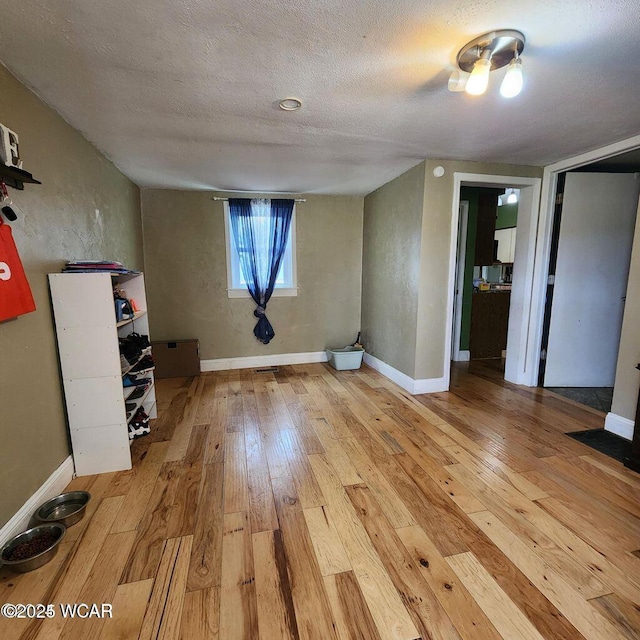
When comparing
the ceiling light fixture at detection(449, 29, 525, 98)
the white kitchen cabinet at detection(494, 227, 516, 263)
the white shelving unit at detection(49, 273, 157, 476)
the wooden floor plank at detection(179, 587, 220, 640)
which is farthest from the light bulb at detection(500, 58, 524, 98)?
the white kitchen cabinet at detection(494, 227, 516, 263)

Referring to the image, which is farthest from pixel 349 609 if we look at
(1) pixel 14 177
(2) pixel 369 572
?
(1) pixel 14 177

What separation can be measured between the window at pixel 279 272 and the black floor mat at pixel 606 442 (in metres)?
3.28

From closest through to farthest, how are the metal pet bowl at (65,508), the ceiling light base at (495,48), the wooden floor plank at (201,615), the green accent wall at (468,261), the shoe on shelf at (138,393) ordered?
the wooden floor plank at (201,615) < the ceiling light base at (495,48) < the metal pet bowl at (65,508) < the shoe on shelf at (138,393) < the green accent wall at (468,261)

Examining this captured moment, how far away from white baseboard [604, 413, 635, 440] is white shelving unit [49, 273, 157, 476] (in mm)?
3552

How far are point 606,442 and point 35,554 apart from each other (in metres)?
3.50

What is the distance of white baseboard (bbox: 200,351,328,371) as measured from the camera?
426 cm

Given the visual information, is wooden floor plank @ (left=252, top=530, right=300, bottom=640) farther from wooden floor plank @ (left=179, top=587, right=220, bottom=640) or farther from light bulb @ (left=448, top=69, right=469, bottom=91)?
light bulb @ (left=448, top=69, right=469, bottom=91)

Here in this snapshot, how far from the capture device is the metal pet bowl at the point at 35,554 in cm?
135

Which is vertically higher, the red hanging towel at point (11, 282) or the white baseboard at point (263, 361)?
the red hanging towel at point (11, 282)

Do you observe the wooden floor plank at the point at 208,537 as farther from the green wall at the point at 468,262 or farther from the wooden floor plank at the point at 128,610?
the green wall at the point at 468,262

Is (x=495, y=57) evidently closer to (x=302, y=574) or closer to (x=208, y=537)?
(x=302, y=574)

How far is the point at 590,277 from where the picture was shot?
327 cm

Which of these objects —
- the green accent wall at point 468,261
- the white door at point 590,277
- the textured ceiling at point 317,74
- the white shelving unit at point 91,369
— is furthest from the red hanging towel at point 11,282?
the green accent wall at point 468,261

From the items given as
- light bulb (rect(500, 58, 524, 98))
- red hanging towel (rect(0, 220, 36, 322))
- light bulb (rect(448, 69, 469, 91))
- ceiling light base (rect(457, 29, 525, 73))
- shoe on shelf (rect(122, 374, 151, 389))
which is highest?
ceiling light base (rect(457, 29, 525, 73))
